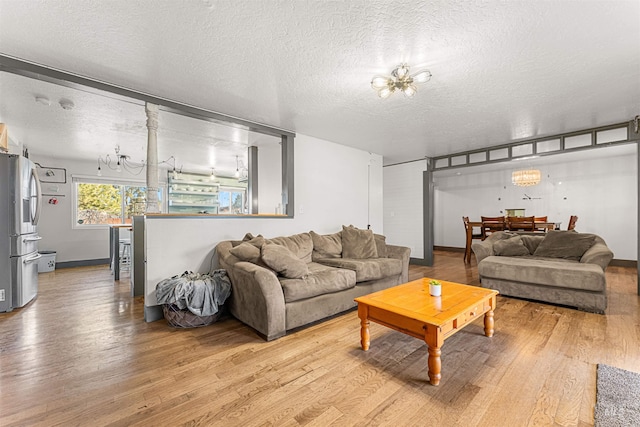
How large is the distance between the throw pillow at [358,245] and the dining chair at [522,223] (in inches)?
139

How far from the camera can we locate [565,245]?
13.1 ft

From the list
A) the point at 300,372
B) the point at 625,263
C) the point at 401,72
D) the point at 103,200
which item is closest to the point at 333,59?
the point at 401,72

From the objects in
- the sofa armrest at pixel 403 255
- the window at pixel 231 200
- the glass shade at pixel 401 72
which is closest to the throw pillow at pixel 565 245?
the sofa armrest at pixel 403 255

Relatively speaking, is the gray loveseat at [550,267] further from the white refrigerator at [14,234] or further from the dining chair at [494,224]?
the white refrigerator at [14,234]

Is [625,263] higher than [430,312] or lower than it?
lower

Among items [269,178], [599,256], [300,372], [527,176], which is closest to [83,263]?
[269,178]

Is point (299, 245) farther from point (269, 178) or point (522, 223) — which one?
point (522, 223)

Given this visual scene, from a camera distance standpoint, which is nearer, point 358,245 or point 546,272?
point 546,272

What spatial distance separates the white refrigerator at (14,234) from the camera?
3.18 m

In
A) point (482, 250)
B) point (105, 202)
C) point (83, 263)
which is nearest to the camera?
point (482, 250)

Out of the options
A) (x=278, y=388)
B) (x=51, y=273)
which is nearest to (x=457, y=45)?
(x=278, y=388)

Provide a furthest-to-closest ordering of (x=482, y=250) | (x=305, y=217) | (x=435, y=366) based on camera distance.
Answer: (x=305, y=217), (x=482, y=250), (x=435, y=366)

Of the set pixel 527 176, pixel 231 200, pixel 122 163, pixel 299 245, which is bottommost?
pixel 299 245

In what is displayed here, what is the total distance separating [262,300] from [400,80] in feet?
7.87
